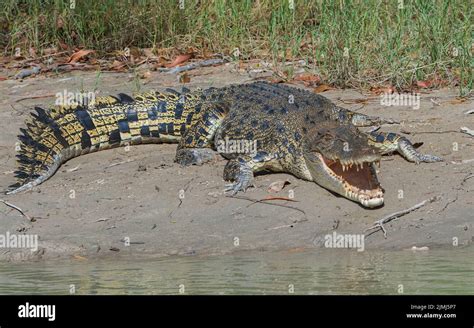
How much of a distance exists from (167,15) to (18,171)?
3645 mm

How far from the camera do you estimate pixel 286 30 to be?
1191cm

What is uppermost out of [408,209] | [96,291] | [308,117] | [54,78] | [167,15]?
[167,15]

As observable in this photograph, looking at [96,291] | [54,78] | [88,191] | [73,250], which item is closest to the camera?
[96,291]

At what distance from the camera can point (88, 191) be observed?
8516mm

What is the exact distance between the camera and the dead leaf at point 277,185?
845 cm

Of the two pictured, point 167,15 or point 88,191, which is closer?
point 88,191

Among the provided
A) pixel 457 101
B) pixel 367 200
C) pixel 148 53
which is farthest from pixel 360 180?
pixel 148 53

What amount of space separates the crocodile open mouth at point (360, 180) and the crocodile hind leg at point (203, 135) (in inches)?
51.7

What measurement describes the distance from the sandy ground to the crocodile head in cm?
12

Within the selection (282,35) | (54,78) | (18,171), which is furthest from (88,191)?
(282,35)

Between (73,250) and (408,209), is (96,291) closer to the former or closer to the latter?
(73,250)

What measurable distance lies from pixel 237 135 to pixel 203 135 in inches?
14.3

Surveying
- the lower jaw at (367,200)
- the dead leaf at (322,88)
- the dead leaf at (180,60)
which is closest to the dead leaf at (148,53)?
the dead leaf at (180,60)

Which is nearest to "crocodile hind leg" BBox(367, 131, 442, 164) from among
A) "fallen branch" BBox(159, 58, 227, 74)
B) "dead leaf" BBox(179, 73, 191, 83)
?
"dead leaf" BBox(179, 73, 191, 83)
